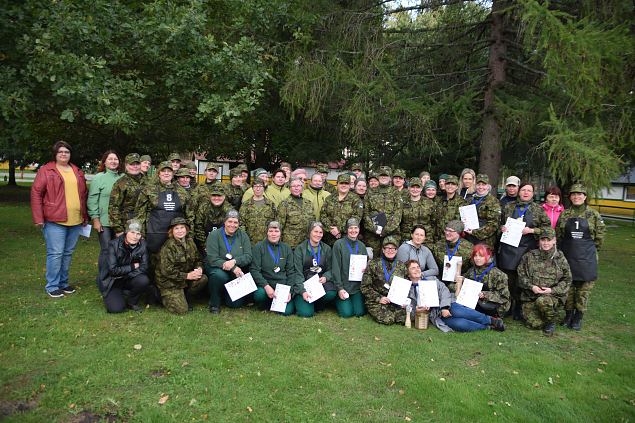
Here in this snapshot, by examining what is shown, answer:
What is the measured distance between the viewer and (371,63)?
32.9ft

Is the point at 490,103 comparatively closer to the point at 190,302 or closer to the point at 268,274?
the point at 268,274

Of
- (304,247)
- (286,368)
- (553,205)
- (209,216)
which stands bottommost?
(286,368)

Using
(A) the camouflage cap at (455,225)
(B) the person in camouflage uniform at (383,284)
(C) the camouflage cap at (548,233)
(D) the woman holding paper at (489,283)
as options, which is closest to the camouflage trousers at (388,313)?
(B) the person in camouflage uniform at (383,284)

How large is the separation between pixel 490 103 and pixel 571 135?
9.49 ft

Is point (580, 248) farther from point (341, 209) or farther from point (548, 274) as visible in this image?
point (341, 209)

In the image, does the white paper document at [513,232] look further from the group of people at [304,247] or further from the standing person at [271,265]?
the standing person at [271,265]

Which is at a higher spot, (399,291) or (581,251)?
(581,251)

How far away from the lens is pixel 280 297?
663 centimetres

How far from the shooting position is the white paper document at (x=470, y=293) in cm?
647

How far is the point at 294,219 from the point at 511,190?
3.50 meters

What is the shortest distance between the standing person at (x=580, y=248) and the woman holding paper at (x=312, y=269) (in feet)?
11.7

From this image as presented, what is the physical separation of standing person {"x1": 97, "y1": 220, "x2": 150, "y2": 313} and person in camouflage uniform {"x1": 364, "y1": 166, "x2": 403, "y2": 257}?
357cm

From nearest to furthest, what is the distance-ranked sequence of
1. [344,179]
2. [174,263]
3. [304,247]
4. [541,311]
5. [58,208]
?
[174,263] < [541,311] < [58,208] < [304,247] < [344,179]

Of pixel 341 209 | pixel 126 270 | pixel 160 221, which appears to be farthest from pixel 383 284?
pixel 126 270
